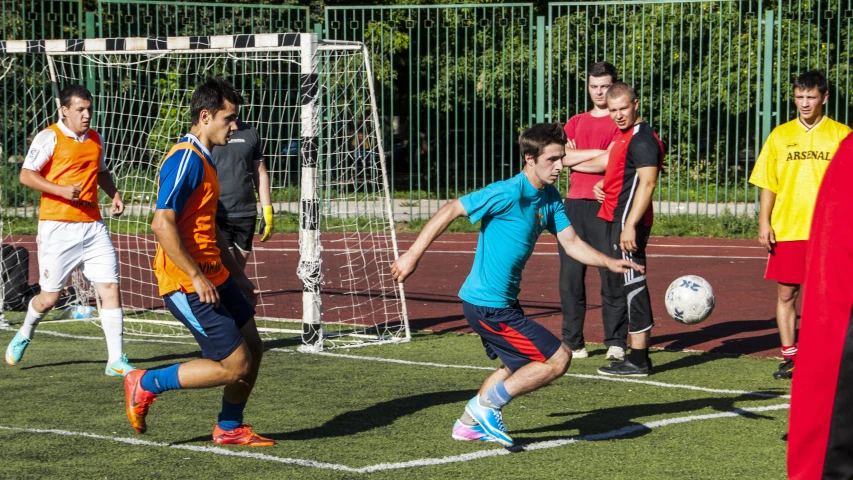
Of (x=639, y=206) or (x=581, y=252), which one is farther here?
(x=639, y=206)

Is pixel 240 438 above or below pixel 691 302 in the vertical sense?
below

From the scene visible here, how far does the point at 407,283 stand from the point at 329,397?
20.1 ft

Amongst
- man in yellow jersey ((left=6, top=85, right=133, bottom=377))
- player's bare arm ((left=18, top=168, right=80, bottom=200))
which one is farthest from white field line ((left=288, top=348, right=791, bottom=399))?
player's bare arm ((left=18, top=168, right=80, bottom=200))

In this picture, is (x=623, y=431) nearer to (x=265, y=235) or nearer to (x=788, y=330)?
(x=788, y=330)

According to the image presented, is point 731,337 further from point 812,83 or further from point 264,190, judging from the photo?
point 264,190

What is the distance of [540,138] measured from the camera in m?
5.96

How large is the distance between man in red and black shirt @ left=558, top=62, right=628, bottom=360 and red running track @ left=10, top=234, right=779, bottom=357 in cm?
101

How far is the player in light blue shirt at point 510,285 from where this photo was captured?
5.93 meters

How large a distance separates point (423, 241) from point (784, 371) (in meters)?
3.65

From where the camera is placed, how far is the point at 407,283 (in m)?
13.4

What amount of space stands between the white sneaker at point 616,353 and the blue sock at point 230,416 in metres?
3.55

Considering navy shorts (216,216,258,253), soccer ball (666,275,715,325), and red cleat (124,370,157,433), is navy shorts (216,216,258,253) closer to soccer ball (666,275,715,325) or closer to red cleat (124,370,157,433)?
soccer ball (666,275,715,325)

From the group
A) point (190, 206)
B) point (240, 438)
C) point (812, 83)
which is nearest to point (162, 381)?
point (240, 438)

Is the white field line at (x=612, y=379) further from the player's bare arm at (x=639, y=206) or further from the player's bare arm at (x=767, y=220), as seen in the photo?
the player's bare arm at (x=767, y=220)
